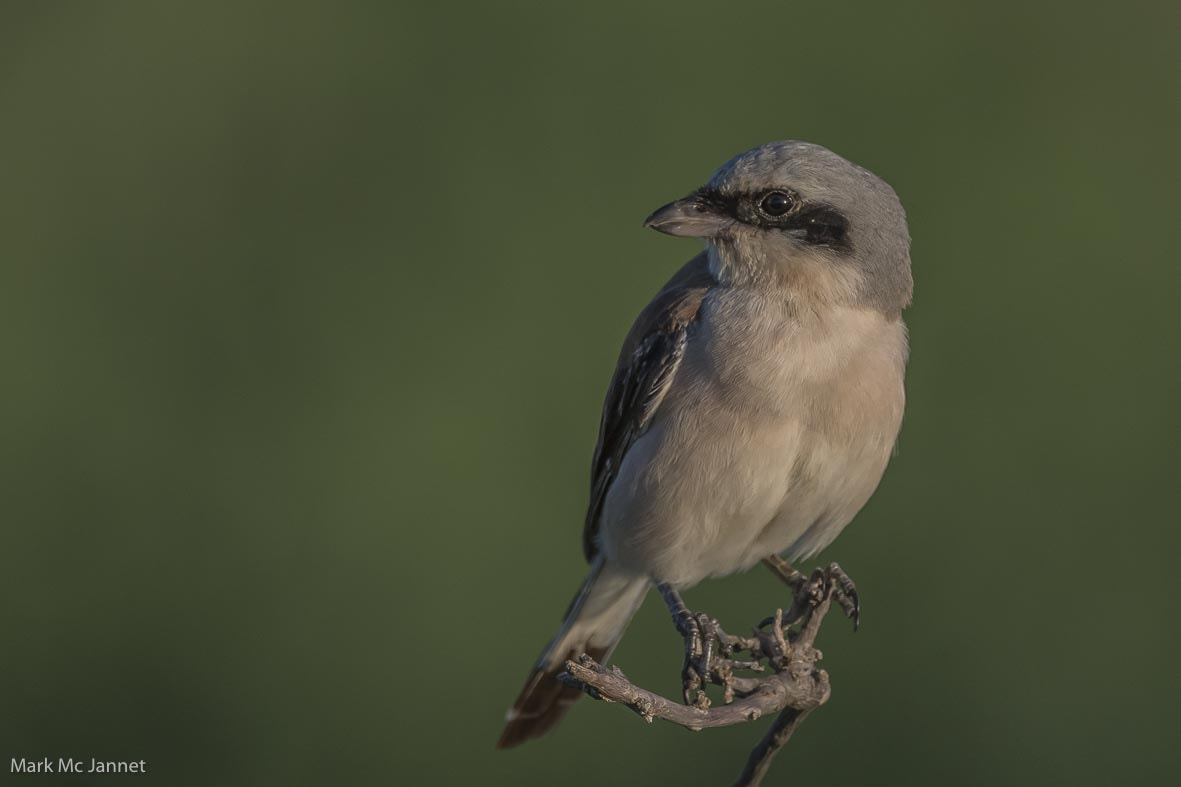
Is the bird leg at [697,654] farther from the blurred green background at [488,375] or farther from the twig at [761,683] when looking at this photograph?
the blurred green background at [488,375]

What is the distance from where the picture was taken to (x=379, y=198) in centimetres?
816

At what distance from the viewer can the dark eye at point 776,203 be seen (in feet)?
16.9

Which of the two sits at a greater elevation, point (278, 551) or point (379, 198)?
point (379, 198)

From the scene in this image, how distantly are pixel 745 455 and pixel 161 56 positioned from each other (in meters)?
5.06

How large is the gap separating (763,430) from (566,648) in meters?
1.41

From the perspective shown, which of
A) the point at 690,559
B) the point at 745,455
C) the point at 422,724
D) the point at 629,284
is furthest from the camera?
the point at 629,284

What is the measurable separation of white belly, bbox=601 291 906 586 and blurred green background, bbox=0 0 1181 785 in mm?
1610

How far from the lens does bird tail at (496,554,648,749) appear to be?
590cm

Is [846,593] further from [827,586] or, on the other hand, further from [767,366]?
[767,366]

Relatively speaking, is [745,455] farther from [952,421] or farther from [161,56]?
[161,56]

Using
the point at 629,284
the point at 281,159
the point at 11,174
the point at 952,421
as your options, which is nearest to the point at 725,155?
the point at 629,284

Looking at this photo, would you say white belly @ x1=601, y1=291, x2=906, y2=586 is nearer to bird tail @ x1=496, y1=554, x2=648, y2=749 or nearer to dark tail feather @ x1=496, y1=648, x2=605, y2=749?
bird tail @ x1=496, y1=554, x2=648, y2=749

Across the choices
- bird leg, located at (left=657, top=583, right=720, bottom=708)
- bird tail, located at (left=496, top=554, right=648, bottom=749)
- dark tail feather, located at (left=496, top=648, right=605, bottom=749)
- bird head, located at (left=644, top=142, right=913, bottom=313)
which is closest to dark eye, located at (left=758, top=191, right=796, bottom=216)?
bird head, located at (left=644, top=142, right=913, bottom=313)

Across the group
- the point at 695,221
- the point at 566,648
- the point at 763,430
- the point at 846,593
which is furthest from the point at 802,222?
the point at 566,648
